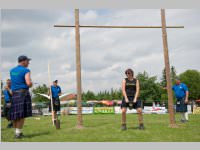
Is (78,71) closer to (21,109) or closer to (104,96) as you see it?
(21,109)

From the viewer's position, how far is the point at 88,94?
7944cm

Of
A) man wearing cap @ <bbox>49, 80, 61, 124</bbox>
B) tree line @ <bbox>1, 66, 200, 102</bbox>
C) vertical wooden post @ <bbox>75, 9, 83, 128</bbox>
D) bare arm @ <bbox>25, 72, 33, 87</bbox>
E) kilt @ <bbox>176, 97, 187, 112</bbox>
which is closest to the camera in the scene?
bare arm @ <bbox>25, 72, 33, 87</bbox>

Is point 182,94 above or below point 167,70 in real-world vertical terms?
below

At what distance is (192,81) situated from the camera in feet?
230

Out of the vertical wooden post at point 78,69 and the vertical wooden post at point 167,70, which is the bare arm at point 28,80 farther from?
the vertical wooden post at point 167,70

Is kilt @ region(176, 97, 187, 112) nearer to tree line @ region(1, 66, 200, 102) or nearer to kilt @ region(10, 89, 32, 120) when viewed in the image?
kilt @ region(10, 89, 32, 120)

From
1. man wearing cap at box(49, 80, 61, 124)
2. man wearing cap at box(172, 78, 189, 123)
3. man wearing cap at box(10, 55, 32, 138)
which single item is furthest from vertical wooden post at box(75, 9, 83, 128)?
man wearing cap at box(172, 78, 189, 123)

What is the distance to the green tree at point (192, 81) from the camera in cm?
6876

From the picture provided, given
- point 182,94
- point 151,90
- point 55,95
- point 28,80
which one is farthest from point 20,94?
point 151,90

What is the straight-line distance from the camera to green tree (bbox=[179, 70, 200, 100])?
68.8 meters

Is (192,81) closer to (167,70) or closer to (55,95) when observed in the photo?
(55,95)

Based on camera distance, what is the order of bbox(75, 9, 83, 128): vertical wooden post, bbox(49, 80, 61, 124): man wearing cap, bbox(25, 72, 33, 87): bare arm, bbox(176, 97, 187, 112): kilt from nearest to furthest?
1. bbox(25, 72, 33, 87): bare arm
2. bbox(75, 9, 83, 128): vertical wooden post
3. bbox(49, 80, 61, 124): man wearing cap
4. bbox(176, 97, 187, 112): kilt

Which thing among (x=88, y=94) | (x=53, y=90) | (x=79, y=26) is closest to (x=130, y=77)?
(x=79, y=26)

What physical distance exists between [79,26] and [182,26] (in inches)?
123
